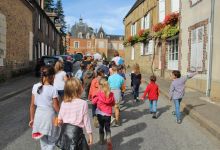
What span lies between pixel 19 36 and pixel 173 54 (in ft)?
33.3

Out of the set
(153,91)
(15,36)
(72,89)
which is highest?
(15,36)

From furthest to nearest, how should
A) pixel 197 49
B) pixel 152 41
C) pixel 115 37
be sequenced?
pixel 115 37 → pixel 152 41 → pixel 197 49

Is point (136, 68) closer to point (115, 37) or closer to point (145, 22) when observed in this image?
point (145, 22)

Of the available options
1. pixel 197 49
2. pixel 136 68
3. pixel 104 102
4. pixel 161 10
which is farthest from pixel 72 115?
pixel 161 10

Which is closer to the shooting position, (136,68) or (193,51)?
(136,68)

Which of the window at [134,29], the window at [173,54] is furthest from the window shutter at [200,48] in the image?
the window at [134,29]

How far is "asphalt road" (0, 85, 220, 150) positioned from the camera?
721 centimetres

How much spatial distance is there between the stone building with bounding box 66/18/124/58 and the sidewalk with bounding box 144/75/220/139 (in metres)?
92.9

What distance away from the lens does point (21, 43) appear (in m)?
24.2

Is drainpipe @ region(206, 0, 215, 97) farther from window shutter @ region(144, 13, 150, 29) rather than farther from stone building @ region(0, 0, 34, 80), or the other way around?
window shutter @ region(144, 13, 150, 29)

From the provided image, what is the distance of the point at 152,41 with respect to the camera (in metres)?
28.5

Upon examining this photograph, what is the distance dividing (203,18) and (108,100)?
10648mm

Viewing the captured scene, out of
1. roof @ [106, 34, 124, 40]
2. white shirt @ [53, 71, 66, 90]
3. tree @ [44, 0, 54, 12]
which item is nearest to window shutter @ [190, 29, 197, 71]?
A: white shirt @ [53, 71, 66, 90]

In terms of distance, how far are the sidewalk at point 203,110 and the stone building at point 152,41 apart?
311 inches
